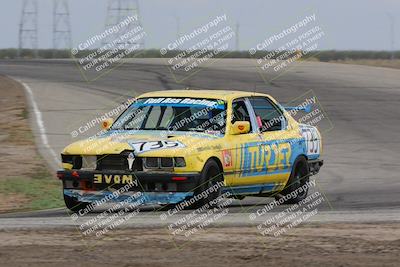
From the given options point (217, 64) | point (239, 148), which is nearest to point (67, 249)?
point (239, 148)

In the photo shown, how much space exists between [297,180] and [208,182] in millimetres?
2230

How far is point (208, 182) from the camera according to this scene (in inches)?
400

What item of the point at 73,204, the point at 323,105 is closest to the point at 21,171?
the point at 73,204

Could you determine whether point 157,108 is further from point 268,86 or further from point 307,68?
point 307,68

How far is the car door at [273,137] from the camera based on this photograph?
11.5m

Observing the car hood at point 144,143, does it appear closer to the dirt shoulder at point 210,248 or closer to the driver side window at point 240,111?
the driver side window at point 240,111

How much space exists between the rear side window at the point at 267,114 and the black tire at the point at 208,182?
156cm

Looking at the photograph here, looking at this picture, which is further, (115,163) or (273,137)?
(273,137)

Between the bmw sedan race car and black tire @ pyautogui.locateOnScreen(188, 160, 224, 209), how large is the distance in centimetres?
1

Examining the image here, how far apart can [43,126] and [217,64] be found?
69.7 feet

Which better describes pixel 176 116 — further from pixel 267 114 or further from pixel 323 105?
pixel 323 105

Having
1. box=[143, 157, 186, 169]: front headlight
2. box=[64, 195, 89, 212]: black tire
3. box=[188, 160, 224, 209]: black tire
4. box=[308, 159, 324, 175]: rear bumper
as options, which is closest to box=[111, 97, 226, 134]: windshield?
Result: box=[188, 160, 224, 209]: black tire

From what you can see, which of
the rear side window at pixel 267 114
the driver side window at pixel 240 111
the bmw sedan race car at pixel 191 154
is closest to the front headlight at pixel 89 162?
the bmw sedan race car at pixel 191 154

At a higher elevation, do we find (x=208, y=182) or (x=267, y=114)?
(x=267, y=114)
